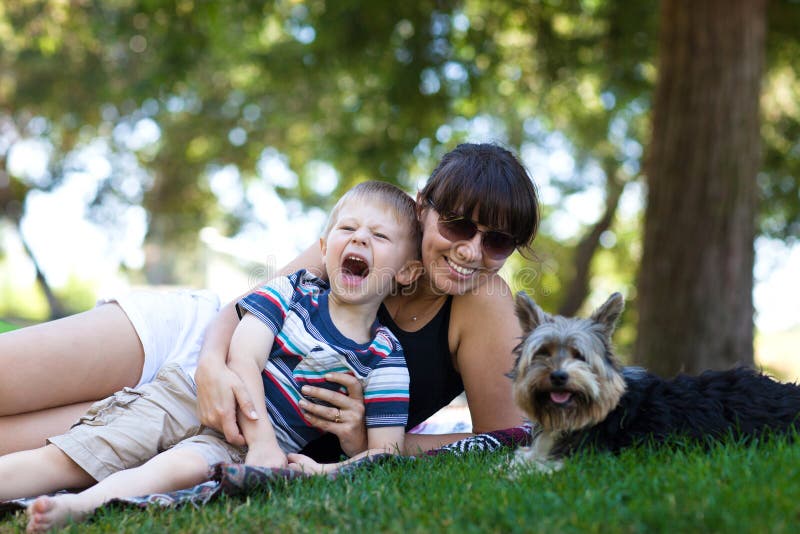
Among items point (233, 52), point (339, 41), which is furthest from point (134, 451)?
point (233, 52)

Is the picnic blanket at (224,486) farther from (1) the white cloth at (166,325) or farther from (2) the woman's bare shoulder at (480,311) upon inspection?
(2) the woman's bare shoulder at (480,311)

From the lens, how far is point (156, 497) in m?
3.38

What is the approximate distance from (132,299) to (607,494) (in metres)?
2.83

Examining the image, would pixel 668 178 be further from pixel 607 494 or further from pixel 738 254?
pixel 607 494

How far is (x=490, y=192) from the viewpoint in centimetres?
418

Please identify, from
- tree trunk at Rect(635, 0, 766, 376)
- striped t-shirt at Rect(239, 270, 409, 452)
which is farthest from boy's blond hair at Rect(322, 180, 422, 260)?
tree trunk at Rect(635, 0, 766, 376)

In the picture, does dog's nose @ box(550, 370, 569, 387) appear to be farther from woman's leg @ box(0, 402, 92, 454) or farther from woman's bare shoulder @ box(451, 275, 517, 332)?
woman's leg @ box(0, 402, 92, 454)

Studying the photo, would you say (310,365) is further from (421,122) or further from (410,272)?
(421,122)

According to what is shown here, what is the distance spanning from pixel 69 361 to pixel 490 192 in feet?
7.63

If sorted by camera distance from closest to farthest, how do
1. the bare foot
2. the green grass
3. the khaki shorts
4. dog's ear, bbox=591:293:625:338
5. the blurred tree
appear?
the green grass, the bare foot, dog's ear, bbox=591:293:625:338, the khaki shorts, the blurred tree

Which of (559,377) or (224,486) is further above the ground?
(559,377)

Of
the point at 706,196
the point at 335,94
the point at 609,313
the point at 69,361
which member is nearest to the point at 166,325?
the point at 69,361

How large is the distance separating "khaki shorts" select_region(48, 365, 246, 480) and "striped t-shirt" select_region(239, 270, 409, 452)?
34cm

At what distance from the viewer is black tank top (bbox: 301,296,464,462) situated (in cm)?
445
